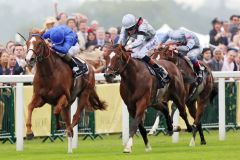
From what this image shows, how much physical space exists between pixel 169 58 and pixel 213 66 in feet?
14.4

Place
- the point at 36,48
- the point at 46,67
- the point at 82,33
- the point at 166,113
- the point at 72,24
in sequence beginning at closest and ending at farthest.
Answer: the point at 36,48 < the point at 46,67 < the point at 166,113 < the point at 72,24 < the point at 82,33

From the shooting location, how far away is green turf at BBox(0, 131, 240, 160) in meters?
17.7

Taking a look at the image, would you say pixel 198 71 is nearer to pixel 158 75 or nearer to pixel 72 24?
pixel 158 75

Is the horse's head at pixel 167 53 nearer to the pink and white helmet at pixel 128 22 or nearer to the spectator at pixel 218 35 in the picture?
the pink and white helmet at pixel 128 22

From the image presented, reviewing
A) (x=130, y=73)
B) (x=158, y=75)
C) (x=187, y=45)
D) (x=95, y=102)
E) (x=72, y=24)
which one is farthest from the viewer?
(x=72, y=24)

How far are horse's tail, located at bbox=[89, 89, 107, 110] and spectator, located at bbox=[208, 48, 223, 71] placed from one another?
16.7ft

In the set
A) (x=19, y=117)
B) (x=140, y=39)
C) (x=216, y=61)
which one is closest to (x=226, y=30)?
(x=216, y=61)

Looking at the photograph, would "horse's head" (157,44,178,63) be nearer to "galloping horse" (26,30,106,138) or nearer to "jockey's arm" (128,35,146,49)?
"jockey's arm" (128,35,146,49)

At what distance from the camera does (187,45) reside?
861 inches

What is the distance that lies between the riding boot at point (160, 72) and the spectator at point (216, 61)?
18.0 feet

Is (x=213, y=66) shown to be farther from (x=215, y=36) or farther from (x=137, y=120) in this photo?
(x=137, y=120)

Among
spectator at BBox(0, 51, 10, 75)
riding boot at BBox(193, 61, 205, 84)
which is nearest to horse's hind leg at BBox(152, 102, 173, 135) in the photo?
riding boot at BBox(193, 61, 205, 84)

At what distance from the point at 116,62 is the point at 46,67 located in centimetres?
114

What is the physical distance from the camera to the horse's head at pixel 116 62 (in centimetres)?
1866
